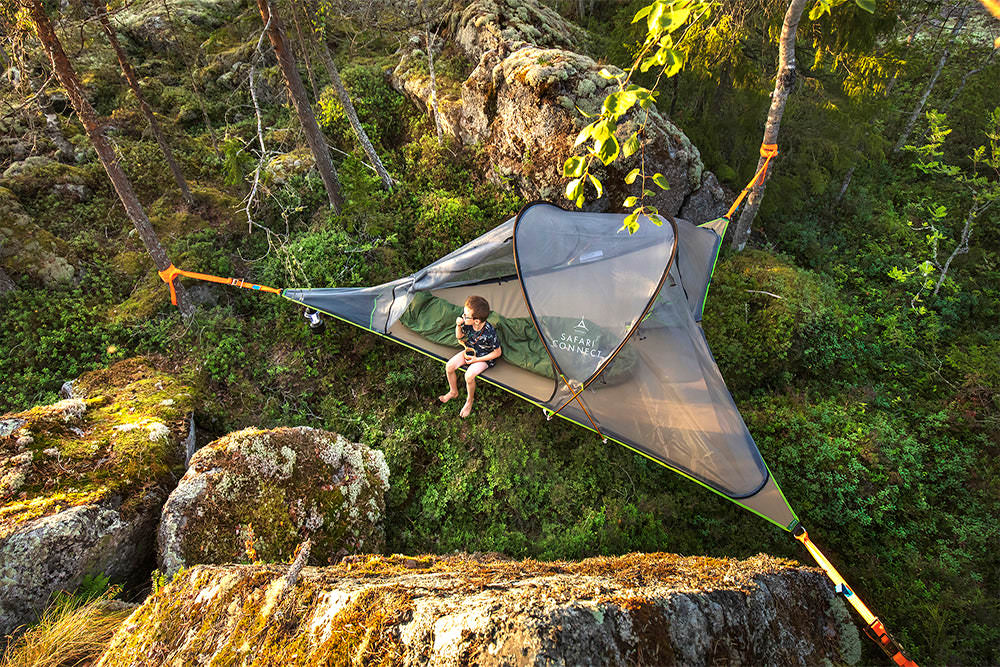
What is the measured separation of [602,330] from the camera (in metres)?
4.74

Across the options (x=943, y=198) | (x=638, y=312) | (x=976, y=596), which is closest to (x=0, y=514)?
(x=638, y=312)

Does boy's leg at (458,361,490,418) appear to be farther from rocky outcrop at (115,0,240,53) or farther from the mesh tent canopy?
rocky outcrop at (115,0,240,53)

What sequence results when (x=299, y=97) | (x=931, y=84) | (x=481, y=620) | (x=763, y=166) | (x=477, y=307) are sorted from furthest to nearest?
(x=931, y=84) < (x=763, y=166) < (x=299, y=97) < (x=477, y=307) < (x=481, y=620)

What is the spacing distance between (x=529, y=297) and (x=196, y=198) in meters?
6.82

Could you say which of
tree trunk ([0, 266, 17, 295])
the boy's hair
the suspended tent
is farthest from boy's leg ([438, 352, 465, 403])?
tree trunk ([0, 266, 17, 295])

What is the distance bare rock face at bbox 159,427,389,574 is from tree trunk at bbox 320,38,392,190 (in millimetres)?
5271

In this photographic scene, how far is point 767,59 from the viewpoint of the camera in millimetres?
7906

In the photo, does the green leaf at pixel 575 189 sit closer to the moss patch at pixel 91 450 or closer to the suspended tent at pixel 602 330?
the suspended tent at pixel 602 330

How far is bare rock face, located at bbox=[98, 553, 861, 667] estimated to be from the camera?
188cm

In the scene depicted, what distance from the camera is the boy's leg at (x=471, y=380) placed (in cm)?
533

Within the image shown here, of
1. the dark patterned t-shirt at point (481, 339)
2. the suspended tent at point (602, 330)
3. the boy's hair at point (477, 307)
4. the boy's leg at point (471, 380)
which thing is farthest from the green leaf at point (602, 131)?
the boy's leg at point (471, 380)

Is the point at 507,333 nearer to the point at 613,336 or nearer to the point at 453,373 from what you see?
the point at 453,373

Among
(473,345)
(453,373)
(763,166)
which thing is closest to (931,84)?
(763,166)

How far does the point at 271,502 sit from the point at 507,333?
3.19 meters
